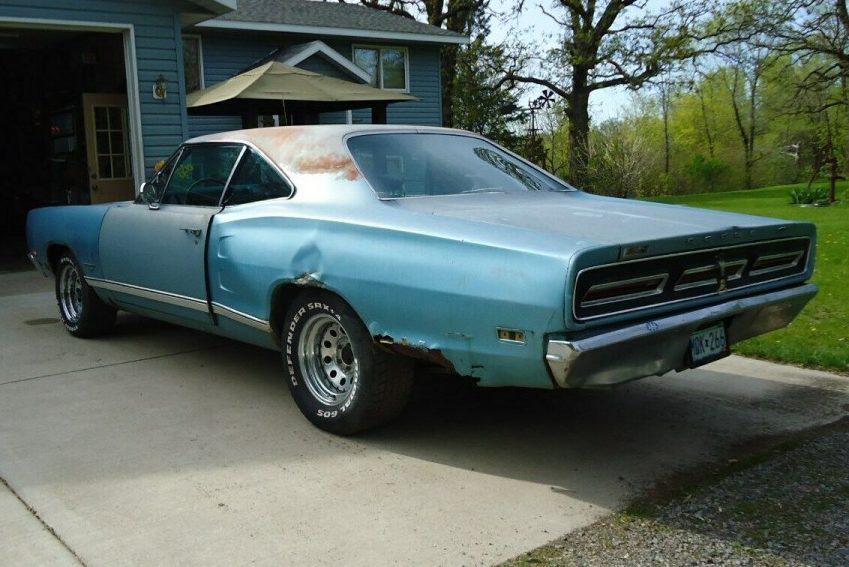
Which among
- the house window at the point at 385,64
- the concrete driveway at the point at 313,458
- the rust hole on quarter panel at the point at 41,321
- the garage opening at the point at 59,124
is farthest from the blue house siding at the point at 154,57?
the house window at the point at 385,64

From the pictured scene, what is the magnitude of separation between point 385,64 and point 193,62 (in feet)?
16.5

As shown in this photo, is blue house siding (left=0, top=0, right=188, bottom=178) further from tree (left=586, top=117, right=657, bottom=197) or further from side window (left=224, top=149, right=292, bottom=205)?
tree (left=586, top=117, right=657, bottom=197)

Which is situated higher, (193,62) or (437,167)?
(193,62)

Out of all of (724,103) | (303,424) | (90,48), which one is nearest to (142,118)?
(90,48)

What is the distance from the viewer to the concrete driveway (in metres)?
3.15

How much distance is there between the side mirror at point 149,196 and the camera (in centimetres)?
554

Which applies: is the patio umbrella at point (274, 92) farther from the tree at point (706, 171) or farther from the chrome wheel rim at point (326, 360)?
the tree at point (706, 171)

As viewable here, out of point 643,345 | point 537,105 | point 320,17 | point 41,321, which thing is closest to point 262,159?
point 643,345

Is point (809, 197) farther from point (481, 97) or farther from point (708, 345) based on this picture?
point (708, 345)

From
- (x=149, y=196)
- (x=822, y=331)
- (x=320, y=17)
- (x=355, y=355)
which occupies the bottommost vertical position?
(x=822, y=331)

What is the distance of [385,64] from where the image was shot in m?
20.3

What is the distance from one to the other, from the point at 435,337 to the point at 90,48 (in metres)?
11.5

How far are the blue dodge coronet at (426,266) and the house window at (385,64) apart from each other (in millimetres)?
14938

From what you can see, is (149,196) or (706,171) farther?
(706,171)
